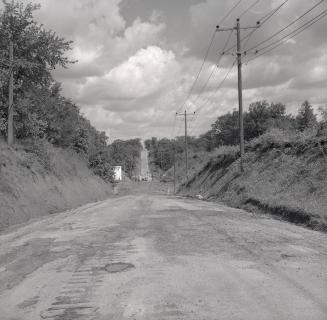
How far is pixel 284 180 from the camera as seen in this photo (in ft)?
84.3

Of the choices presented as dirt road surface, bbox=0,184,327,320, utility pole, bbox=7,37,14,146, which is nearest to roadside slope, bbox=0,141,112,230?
utility pole, bbox=7,37,14,146

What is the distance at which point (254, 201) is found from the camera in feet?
81.3

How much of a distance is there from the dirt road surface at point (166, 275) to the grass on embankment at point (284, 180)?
483 cm

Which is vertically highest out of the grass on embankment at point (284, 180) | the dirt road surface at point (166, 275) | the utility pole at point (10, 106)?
the utility pole at point (10, 106)

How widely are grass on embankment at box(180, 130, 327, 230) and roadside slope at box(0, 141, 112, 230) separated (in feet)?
36.7

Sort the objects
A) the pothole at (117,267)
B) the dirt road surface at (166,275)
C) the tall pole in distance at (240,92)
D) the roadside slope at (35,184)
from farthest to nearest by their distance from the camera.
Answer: the tall pole in distance at (240,92) → the roadside slope at (35,184) → the pothole at (117,267) → the dirt road surface at (166,275)

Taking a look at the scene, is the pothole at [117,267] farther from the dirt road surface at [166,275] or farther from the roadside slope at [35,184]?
the roadside slope at [35,184]

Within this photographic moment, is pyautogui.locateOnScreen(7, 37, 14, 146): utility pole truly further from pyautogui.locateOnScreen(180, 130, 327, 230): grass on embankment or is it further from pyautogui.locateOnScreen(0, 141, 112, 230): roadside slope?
pyautogui.locateOnScreen(180, 130, 327, 230): grass on embankment

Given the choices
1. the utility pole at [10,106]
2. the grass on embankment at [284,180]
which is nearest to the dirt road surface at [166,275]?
the grass on embankment at [284,180]

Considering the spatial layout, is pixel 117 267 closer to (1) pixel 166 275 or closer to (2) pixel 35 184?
(1) pixel 166 275

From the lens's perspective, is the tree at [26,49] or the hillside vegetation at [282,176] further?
the tree at [26,49]

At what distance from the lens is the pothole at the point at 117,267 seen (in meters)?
8.32

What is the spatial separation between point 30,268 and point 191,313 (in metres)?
4.20

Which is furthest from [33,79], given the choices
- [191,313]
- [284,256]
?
[191,313]
